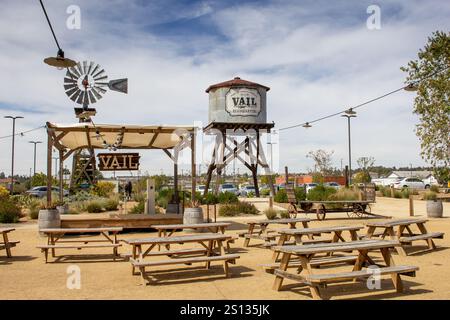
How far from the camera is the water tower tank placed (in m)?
30.0

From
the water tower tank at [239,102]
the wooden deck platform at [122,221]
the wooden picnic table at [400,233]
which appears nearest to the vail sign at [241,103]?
the water tower tank at [239,102]

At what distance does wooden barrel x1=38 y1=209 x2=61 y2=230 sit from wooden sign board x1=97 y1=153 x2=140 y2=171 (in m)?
2.79

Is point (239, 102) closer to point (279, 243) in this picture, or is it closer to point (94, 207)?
point (94, 207)

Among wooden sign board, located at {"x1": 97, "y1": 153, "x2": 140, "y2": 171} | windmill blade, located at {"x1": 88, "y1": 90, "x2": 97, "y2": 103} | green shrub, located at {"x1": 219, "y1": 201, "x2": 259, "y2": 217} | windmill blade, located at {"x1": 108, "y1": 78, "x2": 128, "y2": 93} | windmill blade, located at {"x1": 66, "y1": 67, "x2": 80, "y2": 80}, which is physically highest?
windmill blade, located at {"x1": 66, "y1": 67, "x2": 80, "y2": 80}

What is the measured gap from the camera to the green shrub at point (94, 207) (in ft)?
71.5

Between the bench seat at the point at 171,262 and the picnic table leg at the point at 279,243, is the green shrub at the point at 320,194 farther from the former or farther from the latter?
the bench seat at the point at 171,262

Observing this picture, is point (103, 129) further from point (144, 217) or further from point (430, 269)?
point (430, 269)

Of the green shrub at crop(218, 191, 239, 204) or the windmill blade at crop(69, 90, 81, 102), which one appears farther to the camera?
the green shrub at crop(218, 191, 239, 204)

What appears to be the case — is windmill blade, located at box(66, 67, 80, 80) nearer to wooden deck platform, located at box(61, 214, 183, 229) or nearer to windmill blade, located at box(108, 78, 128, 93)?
windmill blade, located at box(108, 78, 128, 93)

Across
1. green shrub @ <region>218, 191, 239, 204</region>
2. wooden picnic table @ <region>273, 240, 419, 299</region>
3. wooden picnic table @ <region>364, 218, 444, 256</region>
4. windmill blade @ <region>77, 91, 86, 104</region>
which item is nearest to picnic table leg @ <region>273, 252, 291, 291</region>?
wooden picnic table @ <region>273, 240, 419, 299</region>

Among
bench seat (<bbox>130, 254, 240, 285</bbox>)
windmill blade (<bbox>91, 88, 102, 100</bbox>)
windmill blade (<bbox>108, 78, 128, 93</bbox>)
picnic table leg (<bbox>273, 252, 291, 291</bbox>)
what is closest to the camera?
picnic table leg (<bbox>273, 252, 291, 291</bbox>)

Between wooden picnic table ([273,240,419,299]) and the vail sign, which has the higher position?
the vail sign
